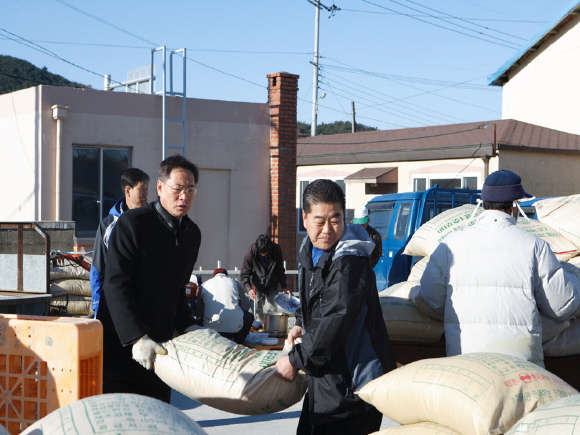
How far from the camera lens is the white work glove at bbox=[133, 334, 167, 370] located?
312 cm

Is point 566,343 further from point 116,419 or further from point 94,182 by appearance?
point 94,182

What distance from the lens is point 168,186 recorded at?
344 centimetres

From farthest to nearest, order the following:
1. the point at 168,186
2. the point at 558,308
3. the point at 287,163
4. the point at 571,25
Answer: the point at 571,25 < the point at 287,163 < the point at 168,186 < the point at 558,308

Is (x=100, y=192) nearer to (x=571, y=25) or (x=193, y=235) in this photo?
(x=193, y=235)

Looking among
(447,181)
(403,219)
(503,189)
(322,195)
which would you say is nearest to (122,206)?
(322,195)

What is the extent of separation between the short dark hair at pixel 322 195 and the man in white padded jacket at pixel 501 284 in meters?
0.64

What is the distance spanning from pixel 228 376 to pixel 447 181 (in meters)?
14.9

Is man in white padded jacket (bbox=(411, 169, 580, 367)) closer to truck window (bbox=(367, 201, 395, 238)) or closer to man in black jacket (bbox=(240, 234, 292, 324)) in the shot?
man in black jacket (bbox=(240, 234, 292, 324))

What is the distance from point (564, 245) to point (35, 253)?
16.5 ft

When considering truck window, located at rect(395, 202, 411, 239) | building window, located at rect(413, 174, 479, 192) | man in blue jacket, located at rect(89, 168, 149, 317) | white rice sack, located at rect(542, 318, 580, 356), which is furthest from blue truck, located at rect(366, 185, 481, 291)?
white rice sack, located at rect(542, 318, 580, 356)

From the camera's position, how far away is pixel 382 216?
11.5m

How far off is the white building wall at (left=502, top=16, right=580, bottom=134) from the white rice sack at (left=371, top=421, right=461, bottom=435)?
19891 mm

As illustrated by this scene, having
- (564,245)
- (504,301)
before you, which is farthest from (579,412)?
(564,245)

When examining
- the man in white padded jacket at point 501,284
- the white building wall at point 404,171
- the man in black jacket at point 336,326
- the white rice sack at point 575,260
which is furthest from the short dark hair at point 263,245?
the man in black jacket at point 336,326
